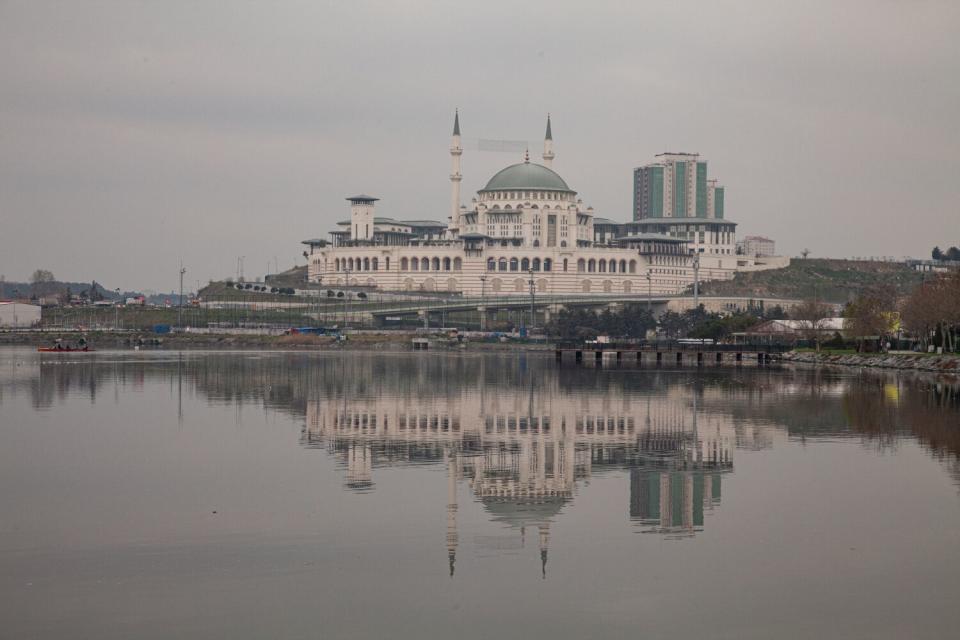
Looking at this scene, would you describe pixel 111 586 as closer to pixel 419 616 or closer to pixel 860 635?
pixel 419 616

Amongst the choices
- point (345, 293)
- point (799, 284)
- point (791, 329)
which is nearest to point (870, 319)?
point (791, 329)

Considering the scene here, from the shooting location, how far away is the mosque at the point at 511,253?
184 metres

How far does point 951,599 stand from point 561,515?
23.5 feet

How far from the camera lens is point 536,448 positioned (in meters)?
31.2

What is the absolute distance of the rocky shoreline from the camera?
73.2m

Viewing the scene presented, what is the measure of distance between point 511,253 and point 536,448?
154 meters

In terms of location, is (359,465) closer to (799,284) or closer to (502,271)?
(502,271)

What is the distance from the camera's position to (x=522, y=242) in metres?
188

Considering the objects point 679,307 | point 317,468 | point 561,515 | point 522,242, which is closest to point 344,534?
point 561,515

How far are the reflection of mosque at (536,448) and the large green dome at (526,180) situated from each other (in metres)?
144

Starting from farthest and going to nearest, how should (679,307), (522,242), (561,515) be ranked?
(522,242) < (679,307) < (561,515)

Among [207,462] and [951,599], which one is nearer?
[951,599]

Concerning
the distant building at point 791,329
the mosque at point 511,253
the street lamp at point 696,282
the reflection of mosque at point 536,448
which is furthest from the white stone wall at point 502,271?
the reflection of mosque at point 536,448

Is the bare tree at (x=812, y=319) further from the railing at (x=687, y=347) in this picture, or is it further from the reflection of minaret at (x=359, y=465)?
the reflection of minaret at (x=359, y=465)
